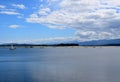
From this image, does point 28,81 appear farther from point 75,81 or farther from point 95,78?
point 95,78

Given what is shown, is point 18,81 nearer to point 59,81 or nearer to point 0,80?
point 0,80

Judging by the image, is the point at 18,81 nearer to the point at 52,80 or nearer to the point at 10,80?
the point at 10,80

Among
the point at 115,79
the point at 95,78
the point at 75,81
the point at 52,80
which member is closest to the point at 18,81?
the point at 52,80

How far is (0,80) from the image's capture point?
20391 millimetres

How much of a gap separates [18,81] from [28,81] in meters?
0.78

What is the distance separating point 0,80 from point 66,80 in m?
5.05

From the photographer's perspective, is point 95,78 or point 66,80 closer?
point 66,80

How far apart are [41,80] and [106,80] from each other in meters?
4.91

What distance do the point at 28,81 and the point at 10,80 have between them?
1688mm

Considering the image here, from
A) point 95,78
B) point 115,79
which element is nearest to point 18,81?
point 95,78

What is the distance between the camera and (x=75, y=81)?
63.7 ft

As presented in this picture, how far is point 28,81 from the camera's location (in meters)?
19.8

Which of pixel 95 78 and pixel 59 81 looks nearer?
pixel 59 81

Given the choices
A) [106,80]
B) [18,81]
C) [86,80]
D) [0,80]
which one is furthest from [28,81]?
[106,80]
